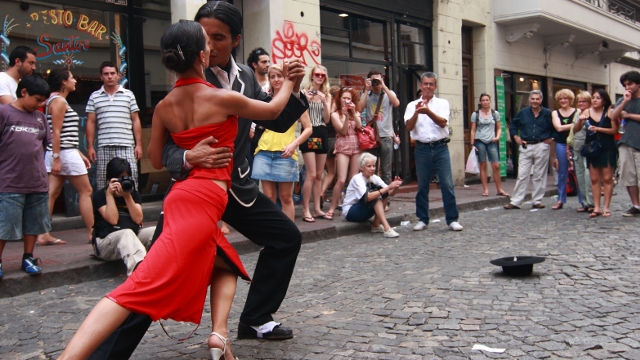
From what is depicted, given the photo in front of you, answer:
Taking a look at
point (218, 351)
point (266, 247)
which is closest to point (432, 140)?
point (266, 247)

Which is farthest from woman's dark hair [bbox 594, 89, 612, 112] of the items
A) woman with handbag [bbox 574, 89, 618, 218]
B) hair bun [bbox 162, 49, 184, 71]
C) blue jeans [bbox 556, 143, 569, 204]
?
hair bun [bbox 162, 49, 184, 71]

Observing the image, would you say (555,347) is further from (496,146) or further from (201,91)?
(496,146)

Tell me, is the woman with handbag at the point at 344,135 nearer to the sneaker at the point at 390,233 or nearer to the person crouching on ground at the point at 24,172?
the sneaker at the point at 390,233

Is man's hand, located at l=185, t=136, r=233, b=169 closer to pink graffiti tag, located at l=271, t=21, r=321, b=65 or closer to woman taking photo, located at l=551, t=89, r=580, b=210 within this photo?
pink graffiti tag, located at l=271, t=21, r=321, b=65

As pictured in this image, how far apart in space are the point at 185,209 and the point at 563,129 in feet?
28.9

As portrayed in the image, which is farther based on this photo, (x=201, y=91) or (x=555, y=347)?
(x=555, y=347)

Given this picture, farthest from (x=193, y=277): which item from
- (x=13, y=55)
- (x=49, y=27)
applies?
(x=49, y=27)

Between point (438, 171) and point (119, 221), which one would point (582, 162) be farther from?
point (119, 221)

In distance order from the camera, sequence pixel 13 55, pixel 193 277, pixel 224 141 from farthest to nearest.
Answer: pixel 13 55, pixel 224 141, pixel 193 277

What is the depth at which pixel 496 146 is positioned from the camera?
1291cm

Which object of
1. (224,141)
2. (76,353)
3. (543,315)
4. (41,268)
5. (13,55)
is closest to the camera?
(76,353)

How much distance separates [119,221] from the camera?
243 inches

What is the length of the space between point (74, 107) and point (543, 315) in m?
6.69

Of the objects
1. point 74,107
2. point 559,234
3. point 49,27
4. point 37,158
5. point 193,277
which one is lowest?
point 559,234
